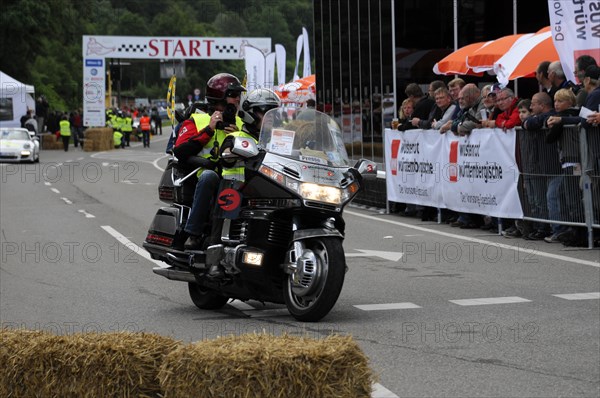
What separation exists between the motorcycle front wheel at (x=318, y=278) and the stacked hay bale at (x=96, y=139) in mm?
49576

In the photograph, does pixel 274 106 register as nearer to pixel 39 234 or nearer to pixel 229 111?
pixel 229 111

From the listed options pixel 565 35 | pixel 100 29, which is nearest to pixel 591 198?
pixel 565 35

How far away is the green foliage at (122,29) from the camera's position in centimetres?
6456

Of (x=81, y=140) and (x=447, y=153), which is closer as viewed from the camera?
(x=447, y=153)

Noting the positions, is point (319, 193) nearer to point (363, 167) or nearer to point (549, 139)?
point (363, 167)

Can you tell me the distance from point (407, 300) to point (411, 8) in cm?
1764

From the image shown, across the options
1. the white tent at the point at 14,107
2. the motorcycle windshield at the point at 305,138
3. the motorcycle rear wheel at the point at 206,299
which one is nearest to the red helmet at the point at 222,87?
the motorcycle windshield at the point at 305,138

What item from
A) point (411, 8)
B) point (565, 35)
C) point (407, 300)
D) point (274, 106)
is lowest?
point (407, 300)

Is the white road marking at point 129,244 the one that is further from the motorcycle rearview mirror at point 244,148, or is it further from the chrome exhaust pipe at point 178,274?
the motorcycle rearview mirror at point 244,148

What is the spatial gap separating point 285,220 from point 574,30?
7305 mm

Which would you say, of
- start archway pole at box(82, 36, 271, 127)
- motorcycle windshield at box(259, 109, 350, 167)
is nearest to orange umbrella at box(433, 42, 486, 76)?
motorcycle windshield at box(259, 109, 350, 167)

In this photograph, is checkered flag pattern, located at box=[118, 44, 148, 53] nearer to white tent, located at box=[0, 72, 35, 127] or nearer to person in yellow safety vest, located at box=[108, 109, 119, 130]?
person in yellow safety vest, located at box=[108, 109, 119, 130]

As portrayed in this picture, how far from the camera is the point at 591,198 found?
13438 mm

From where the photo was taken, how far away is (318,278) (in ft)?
27.2
